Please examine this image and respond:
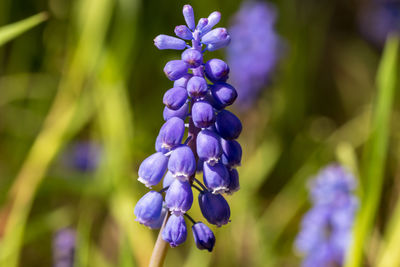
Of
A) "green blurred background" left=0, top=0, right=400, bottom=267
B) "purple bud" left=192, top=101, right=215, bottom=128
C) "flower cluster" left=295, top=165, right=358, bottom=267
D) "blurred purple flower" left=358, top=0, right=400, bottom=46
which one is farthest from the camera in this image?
"blurred purple flower" left=358, top=0, right=400, bottom=46

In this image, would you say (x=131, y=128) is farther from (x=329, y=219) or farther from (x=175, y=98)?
(x=175, y=98)

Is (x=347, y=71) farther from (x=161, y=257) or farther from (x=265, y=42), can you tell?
(x=161, y=257)

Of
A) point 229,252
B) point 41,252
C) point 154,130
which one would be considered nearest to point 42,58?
point 154,130

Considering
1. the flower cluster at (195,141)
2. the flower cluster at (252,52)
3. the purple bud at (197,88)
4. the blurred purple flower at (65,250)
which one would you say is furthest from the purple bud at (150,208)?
the flower cluster at (252,52)

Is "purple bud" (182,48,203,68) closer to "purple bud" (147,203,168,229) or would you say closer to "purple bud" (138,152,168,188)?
"purple bud" (138,152,168,188)

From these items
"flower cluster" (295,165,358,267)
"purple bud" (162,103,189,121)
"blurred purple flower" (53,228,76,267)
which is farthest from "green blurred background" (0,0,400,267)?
"purple bud" (162,103,189,121)

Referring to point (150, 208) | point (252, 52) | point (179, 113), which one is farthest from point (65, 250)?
point (252, 52)
